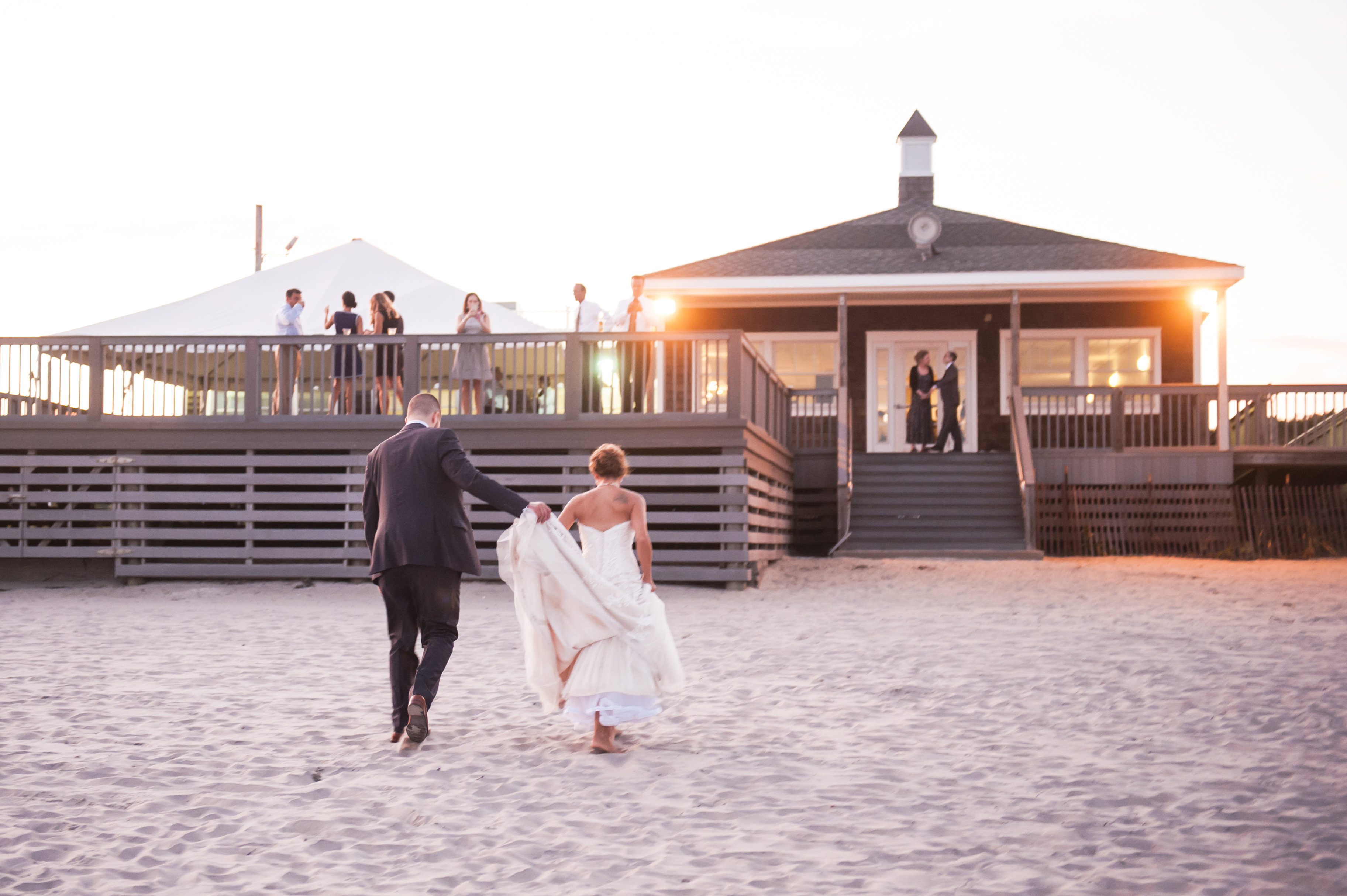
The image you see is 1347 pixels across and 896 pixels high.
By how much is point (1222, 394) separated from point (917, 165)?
32.9 ft

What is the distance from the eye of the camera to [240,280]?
19.2 meters

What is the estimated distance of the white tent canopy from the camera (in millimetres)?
17609

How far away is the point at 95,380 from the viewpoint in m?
13.9

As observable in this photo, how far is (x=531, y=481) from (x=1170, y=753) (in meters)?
8.67

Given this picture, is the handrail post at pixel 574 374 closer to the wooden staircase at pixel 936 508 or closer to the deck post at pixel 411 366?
the deck post at pixel 411 366

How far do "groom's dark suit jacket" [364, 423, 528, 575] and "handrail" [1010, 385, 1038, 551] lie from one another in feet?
35.8

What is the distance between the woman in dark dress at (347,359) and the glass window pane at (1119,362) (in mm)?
12564

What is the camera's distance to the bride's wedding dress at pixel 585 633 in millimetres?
5590

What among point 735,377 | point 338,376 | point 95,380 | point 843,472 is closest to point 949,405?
point 843,472

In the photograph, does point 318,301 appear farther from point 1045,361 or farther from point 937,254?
point 1045,361

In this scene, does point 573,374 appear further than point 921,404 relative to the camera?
No

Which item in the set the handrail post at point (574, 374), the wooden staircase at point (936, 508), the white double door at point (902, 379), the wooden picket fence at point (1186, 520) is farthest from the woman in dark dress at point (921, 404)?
the handrail post at point (574, 374)

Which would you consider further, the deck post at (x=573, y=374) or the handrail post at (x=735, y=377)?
the deck post at (x=573, y=374)

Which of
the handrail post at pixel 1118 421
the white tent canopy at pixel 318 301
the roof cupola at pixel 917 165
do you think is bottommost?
the handrail post at pixel 1118 421
